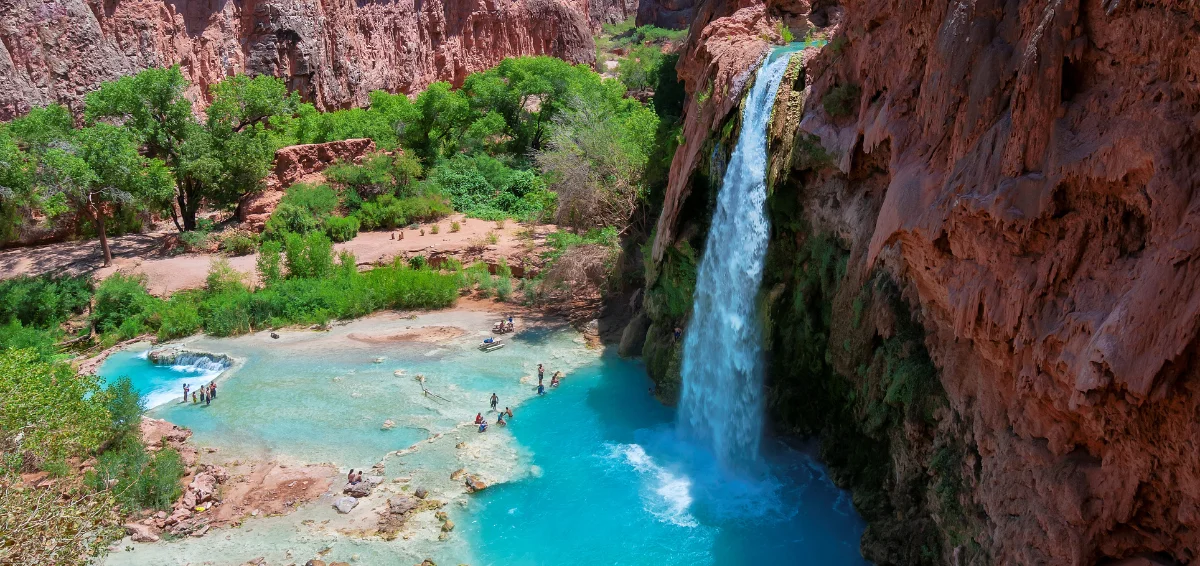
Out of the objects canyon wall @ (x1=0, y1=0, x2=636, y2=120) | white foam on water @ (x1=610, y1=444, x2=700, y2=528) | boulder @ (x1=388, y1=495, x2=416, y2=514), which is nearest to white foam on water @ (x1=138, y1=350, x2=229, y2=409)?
boulder @ (x1=388, y1=495, x2=416, y2=514)

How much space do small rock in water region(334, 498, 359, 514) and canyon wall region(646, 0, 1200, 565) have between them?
29.8 ft

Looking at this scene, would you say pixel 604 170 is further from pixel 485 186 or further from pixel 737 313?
pixel 485 186

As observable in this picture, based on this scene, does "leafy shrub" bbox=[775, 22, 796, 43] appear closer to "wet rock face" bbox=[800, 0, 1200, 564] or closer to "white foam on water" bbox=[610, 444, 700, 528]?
"wet rock face" bbox=[800, 0, 1200, 564]

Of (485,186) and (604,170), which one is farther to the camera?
(485,186)

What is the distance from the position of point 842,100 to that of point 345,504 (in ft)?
39.6

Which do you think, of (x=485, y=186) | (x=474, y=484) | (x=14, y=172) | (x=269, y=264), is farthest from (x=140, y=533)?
(x=485, y=186)

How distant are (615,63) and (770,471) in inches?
2191

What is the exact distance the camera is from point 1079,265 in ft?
26.2

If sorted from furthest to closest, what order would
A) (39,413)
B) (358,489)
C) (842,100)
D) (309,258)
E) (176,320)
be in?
1. (309,258)
2. (176,320)
3. (358,489)
4. (842,100)
5. (39,413)

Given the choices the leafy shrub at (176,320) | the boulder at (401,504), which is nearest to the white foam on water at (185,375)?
the leafy shrub at (176,320)

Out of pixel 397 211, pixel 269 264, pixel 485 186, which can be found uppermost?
pixel 485 186

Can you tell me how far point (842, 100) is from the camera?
14742 millimetres

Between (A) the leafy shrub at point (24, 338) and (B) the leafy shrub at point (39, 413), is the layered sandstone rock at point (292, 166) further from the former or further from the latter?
(B) the leafy shrub at point (39, 413)

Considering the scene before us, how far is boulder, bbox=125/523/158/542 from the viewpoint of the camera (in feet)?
44.2
